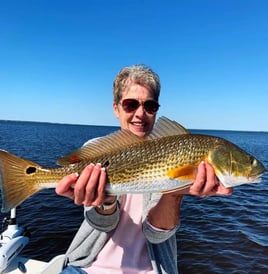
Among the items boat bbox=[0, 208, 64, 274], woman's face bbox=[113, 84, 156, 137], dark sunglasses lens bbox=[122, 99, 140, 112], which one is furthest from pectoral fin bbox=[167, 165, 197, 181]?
boat bbox=[0, 208, 64, 274]

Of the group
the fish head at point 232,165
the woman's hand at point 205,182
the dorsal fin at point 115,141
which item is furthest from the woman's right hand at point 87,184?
the fish head at point 232,165

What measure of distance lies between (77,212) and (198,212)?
23.2 ft

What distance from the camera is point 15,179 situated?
3893 millimetres

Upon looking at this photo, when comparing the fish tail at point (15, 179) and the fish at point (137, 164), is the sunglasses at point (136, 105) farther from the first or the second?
the fish tail at point (15, 179)

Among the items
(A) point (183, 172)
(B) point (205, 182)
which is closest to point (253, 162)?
(B) point (205, 182)

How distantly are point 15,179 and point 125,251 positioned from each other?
1829 millimetres

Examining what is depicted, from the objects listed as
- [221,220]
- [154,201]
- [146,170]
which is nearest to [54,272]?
[154,201]

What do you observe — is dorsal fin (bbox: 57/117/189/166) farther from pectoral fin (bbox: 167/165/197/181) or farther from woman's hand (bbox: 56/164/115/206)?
pectoral fin (bbox: 167/165/197/181)

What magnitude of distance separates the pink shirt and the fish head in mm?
1459

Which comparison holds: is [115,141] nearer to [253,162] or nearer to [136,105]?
[136,105]

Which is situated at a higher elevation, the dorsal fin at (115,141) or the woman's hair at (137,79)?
the woman's hair at (137,79)

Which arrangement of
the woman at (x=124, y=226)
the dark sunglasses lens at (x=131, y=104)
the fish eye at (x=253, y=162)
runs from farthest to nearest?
1. the dark sunglasses lens at (x=131, y=104)
2. the fish eye at (x=253, y=162)
3. the woman at (x=124, y=226)

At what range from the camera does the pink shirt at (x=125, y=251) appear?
4293 mm

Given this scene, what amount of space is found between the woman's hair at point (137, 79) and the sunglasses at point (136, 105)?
18 cm
